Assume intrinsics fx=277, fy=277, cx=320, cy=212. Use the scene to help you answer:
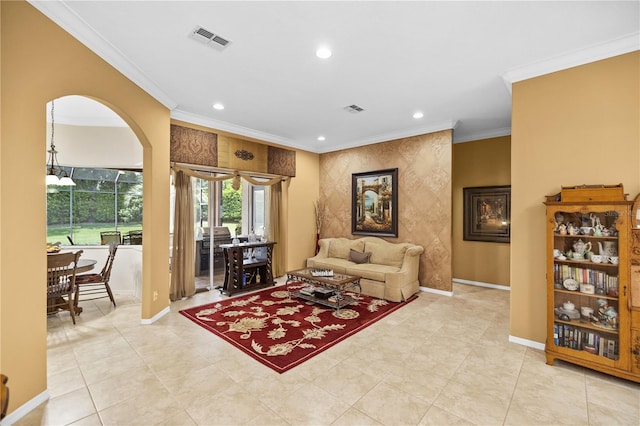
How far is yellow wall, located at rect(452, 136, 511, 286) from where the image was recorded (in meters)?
5.66

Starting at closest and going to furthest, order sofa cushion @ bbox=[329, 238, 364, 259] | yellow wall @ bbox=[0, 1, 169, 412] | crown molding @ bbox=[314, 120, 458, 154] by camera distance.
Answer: yellow wall @ bbox=[0, 1, 169, 412] → crown molding @ bbox=[314, 120, 458, 154] → sofa cushion @ bbox=[329, 238, 364, 259]

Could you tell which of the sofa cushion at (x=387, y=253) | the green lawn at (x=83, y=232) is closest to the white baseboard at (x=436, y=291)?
the sofa cushion at (x=387, y=253)

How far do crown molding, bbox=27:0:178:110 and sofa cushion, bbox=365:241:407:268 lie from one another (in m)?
4.66

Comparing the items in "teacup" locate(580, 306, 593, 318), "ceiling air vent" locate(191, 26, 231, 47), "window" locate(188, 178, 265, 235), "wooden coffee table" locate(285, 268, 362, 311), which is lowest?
"wooden coffee table" locate(285, 268, 362, 311)

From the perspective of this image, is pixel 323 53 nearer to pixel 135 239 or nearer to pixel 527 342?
pixel 527 342

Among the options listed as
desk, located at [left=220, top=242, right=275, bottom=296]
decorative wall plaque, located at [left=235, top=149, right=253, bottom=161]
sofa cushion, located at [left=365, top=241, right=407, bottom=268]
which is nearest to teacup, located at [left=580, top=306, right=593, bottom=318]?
sofa cushion, located at [left=365, top=241, right=407, bottom=268]

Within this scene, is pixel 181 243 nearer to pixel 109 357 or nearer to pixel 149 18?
pixel 109 357

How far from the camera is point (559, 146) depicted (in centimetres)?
305

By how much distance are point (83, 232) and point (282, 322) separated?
16.7 feet

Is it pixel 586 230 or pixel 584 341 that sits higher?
pixel 586 230

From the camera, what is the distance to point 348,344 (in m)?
3.27

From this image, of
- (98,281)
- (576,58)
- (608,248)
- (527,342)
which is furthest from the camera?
(98,281)

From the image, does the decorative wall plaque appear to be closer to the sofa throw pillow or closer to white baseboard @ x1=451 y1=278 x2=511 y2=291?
the sofa throw pillow

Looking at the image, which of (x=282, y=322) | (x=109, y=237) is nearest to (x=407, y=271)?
(x=282, y=322)
